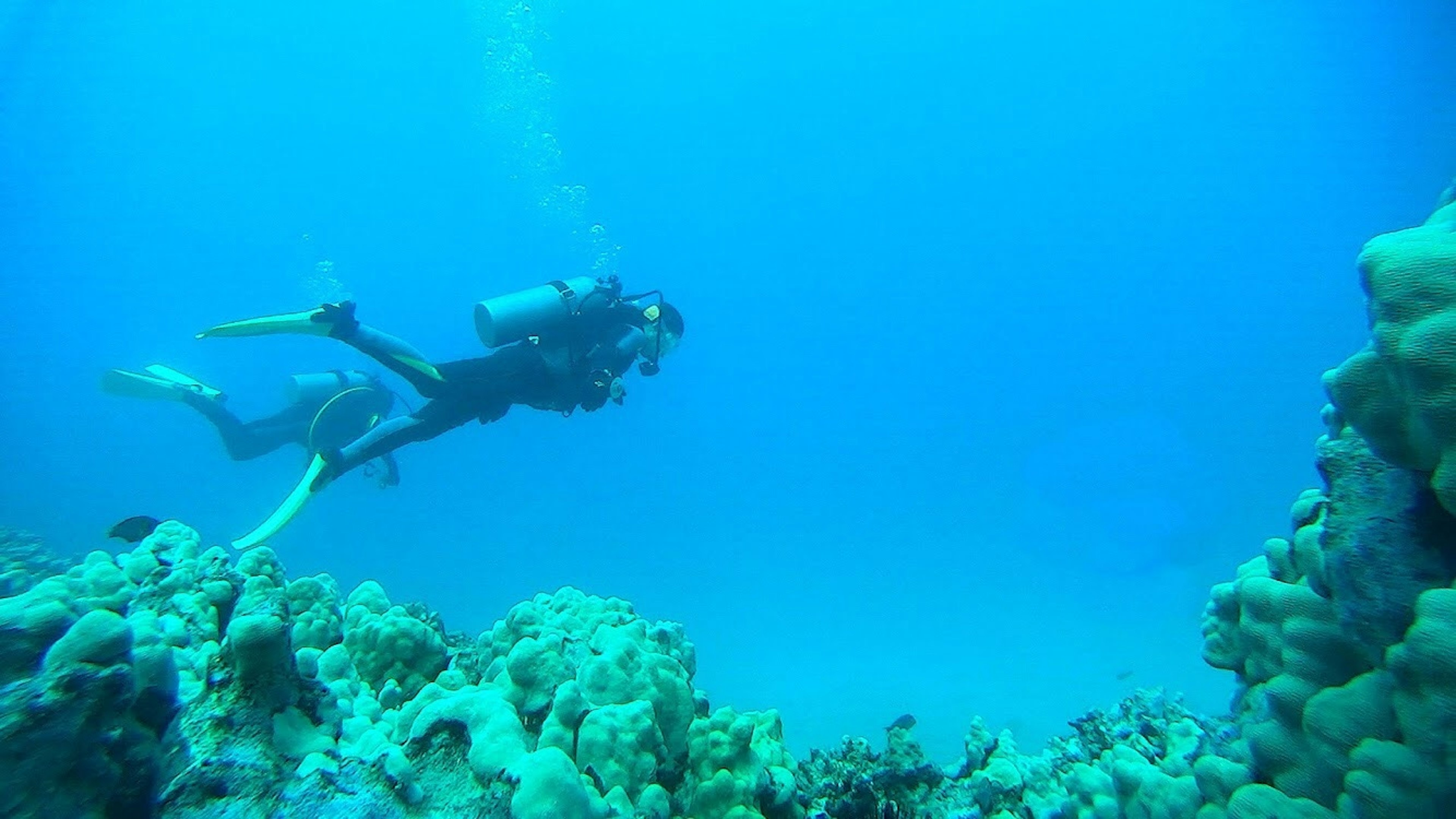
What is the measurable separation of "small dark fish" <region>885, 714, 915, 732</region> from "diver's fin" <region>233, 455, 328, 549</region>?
6945mm

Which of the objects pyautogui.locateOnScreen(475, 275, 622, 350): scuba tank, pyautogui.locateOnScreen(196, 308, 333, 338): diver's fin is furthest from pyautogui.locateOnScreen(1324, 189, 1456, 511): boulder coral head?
pyautogui.locateOnScreen(196, 308, 333, 338): diver's fin

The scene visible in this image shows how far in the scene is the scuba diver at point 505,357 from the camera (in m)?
8.84

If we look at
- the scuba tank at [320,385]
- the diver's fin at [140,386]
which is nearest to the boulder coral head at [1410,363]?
the scuba tank at [320,385]

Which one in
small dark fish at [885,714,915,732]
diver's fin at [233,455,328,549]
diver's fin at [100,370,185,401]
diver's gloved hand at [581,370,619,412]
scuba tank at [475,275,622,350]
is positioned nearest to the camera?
small dark fish at [885,714,915,732]

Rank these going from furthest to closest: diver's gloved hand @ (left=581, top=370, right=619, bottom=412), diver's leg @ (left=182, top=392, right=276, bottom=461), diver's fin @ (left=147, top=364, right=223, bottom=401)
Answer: diver's fin @ (left=147, top=364, right=223, bottom=401), diver's leg @ (left=182, top=392, right=276, bottom=461), diver's gloved hand @ (left=581, top=370, right=619, bottom=412)

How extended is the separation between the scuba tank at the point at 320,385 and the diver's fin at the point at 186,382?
1938 millimetres

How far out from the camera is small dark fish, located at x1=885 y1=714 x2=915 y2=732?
504 centimetres

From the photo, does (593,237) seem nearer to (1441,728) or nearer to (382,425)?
(382,425)

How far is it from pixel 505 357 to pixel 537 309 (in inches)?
32.1

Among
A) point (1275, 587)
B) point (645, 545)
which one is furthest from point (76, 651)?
point (645, 545)

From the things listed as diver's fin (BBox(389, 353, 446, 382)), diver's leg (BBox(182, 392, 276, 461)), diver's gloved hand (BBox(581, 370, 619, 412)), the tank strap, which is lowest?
diver's fin (BBox(389, 353, 446, 382))

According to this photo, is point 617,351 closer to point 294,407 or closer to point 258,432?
point 294,407

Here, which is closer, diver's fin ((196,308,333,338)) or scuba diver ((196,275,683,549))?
diver's fin ((196,308,333,338))

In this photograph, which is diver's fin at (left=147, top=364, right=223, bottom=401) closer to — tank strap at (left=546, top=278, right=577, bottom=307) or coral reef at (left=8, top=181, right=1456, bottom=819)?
tank strap at (left=546, top=278, right=577, bottom=307)
